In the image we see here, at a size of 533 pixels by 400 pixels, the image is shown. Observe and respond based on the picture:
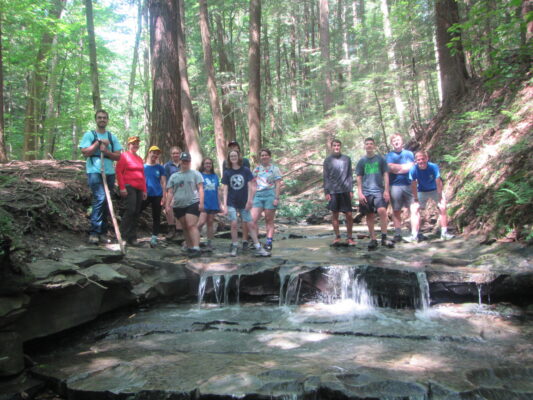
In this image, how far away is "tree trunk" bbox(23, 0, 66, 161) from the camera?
57.6 ft

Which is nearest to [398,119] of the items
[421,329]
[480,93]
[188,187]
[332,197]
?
[480,93]

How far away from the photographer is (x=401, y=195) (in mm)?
8688

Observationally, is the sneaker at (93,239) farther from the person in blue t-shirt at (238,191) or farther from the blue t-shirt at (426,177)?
the blue t-shirt at (426,177)

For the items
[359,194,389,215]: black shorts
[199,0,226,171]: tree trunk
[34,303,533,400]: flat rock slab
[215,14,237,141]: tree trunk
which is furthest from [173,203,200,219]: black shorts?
[215,14,237,141]: tree trunk

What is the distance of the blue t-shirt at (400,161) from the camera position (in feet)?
28.0

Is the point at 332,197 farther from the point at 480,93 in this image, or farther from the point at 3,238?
the point at 480,93

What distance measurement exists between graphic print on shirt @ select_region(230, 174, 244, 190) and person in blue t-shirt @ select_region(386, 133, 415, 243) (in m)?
3.23

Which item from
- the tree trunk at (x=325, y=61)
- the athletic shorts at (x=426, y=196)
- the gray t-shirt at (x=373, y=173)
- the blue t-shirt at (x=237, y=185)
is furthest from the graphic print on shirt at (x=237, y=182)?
the tree trunk at (x=325, y=61)

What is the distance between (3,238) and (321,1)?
21.3m

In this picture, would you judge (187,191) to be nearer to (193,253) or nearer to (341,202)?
(193,253)

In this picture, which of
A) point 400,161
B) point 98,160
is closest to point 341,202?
point 400,161

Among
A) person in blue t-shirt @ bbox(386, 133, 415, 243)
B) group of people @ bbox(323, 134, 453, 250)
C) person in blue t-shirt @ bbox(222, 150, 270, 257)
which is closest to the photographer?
person in blue t-shirt @ bbox(222, 150, 270, 257)

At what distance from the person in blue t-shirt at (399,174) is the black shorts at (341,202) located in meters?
1.08

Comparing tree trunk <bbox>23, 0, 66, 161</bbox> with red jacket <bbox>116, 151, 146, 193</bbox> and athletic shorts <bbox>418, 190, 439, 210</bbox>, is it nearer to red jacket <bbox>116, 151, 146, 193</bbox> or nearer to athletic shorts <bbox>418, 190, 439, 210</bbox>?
red jacket <bbox>116, 151, 146, 193</bbox>
